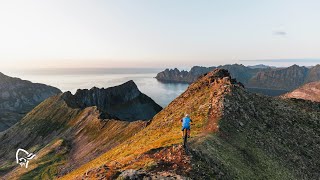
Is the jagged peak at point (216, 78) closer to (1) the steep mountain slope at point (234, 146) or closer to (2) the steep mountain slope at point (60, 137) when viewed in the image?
(1) the steep mountain slope at point (234, 146)

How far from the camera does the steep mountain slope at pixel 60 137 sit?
8894cm

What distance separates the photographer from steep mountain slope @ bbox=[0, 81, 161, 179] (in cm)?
8894

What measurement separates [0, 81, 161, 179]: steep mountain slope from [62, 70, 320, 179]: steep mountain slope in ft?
127

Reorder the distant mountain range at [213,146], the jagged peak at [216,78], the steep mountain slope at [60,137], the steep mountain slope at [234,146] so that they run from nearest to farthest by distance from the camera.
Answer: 1. the steep mountain slope at [234,146]
2. the distant mountain range at [213,146]
3. the jagged peak at [216,78]
4. the steep mountain slope at [60,137]

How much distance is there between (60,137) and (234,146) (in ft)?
313

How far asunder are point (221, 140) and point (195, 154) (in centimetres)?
897

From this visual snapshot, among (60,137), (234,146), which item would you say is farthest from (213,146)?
(60,137)

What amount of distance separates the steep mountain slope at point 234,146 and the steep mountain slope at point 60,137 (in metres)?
38.7

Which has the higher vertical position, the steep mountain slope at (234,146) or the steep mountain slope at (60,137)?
the steep mountain slope at (234,146)

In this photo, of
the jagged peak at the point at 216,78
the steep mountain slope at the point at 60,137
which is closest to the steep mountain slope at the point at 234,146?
the jagged peak at the point at 216,78

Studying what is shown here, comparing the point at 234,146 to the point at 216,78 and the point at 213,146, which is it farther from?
the point at 216,78

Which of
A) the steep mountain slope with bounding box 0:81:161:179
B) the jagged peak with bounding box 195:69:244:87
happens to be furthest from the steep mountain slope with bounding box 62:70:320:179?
the steep mountain slope with bounding box 0:81:161:179

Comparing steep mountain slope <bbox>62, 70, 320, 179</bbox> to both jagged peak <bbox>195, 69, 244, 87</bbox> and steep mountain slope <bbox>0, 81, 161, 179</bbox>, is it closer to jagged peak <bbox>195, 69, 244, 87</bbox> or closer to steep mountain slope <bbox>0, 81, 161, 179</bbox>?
jagged peak <bbox>195, 69, 244, 87</bbox>

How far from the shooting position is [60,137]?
11900 cm
